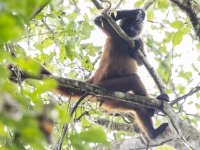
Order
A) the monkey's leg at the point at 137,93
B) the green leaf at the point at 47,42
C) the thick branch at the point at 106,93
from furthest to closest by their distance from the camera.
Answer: the monkey's leg at the point at 137,93, the green leaf at the point at 47,42, the thick branch at the point at 106,93

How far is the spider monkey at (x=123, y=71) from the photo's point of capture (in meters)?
4.62

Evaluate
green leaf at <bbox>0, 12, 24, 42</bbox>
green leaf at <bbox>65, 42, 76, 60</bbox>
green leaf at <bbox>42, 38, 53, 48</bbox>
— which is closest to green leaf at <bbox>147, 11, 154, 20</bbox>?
green leaf at <bbox>42, 38, 53, 48</bbox>

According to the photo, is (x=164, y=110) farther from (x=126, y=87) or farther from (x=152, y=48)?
(x=152, y=48)

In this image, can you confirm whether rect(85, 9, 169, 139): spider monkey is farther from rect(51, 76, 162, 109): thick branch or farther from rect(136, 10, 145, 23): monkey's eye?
rect(51, 76, 162, 109): thick branch

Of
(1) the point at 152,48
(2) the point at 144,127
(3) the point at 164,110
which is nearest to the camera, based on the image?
(3) the point at 164,110

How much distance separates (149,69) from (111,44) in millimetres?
1312

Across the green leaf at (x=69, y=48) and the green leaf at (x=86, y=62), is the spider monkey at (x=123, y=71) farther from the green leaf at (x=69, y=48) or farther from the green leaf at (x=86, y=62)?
the green leaf at (x=69, y=48)

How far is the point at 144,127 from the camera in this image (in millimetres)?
4770

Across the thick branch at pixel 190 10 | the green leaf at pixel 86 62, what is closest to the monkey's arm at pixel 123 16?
the green leaf at pixel 86 62

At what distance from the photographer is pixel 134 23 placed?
554cm

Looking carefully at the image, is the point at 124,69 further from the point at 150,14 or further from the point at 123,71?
the point at 150,14

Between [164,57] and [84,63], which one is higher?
[164,57]

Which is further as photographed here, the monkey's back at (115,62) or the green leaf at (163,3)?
the monkey's back at (115,62)

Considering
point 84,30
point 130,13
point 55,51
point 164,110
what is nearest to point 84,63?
point 55,51
